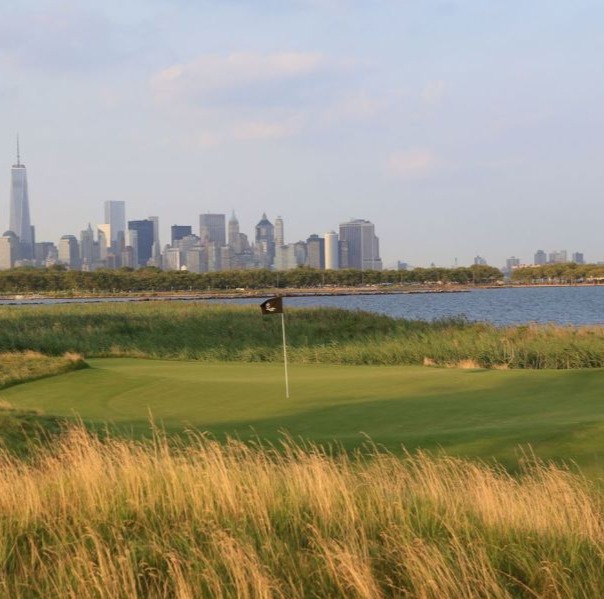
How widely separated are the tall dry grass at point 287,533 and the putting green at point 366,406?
6.98 ft

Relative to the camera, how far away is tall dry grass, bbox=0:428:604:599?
6430mm

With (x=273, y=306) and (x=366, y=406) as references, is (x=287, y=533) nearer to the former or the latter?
(x=366, y=406)

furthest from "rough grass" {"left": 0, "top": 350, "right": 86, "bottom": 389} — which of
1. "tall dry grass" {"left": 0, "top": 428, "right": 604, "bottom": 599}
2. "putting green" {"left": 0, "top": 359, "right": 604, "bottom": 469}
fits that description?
"tall dry grass" {"left": 0, "top": 428, "right": 604, "bottom": 599}

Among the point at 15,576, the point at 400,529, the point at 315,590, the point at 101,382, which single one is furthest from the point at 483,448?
the point at 101,382

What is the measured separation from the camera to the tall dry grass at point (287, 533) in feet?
21.1

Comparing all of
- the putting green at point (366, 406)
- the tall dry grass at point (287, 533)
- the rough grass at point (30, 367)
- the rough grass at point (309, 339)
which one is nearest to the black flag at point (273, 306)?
the putting green at point (366, 406)

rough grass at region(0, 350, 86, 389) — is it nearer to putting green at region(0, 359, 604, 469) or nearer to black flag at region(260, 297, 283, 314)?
putting green at region(0, 359, 604, 469)

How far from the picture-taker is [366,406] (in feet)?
53.3

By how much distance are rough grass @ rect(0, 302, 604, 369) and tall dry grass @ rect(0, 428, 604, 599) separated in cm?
2042

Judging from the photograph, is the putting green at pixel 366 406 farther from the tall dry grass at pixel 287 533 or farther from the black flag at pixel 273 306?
the tall dry grass at pixel 287 533

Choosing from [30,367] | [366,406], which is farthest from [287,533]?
[30,367]

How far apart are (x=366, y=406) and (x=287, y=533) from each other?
848cm

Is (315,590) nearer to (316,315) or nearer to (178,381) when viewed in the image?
(178,381)

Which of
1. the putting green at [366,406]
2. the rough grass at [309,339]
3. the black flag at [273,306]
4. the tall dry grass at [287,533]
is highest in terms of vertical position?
the black flag at [273,306]
